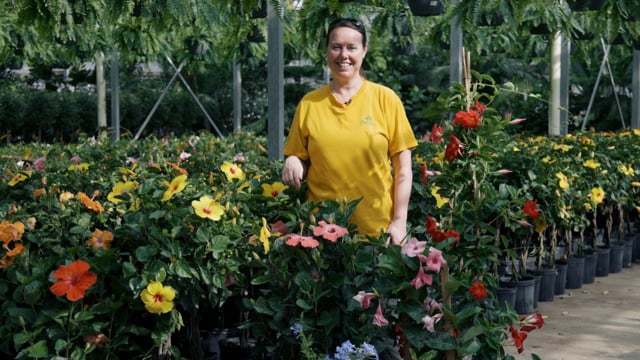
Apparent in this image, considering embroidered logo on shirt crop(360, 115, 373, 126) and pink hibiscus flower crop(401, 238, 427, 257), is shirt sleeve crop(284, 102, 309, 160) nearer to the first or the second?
embroidered logo on shirt crop(360, 115, 373, 126)

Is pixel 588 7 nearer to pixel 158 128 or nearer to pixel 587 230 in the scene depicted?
pixel 587 230

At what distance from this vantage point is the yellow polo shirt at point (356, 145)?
9.70ft

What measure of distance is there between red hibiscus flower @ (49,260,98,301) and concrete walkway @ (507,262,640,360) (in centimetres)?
243

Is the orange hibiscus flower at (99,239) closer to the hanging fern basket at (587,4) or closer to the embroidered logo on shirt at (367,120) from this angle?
the embroidered logo on shirt at (367,120)

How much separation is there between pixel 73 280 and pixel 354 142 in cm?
101

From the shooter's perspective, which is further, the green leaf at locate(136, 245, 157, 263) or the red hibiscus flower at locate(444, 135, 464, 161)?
the red hibiscus flower at locate(444, 135, 464, 161)

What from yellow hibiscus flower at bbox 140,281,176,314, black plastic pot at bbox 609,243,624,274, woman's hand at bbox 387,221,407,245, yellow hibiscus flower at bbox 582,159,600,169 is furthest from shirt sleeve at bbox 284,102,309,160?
black plastic pot at bbox 609,243,624,274

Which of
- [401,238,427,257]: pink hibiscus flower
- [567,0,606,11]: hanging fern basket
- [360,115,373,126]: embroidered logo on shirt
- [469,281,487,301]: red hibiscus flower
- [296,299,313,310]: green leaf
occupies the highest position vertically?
[567,0,606,11]: hanging fern basket

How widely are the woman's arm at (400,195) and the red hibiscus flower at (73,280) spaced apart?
39.1 inches

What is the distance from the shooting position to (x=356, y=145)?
2.95m

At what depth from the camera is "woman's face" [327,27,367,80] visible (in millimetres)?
2934

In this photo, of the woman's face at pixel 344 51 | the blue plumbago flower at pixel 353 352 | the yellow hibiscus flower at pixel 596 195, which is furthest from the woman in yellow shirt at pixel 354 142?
the yellow hibiscus flower at pixel 596 195

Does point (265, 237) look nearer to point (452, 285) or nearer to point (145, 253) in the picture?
point (145, 253)

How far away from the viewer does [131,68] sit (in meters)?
18.9
